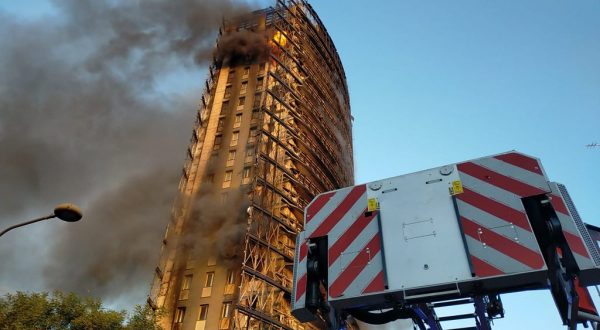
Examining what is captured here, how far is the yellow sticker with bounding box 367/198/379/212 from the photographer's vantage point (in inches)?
204

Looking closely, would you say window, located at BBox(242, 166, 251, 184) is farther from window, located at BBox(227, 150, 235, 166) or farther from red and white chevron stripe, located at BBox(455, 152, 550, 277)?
red and white chevron stripe, located at BBox(455, 152, 550, 277)

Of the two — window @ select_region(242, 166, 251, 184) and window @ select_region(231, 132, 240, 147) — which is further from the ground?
window @ select_region(231, 132, 240, 147)

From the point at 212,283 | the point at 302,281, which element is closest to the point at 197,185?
the point at 212,283

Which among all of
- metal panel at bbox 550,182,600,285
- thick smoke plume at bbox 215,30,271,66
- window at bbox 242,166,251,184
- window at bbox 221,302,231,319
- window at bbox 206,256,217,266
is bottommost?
metal panel at bbox 550,182,600,285

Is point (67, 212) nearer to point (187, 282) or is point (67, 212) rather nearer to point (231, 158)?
point (187, 282)

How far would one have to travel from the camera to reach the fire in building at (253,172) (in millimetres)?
23203

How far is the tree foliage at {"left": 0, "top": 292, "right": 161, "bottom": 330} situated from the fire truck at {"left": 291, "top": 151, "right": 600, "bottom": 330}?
13308 mm

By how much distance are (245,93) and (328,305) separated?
29.5m

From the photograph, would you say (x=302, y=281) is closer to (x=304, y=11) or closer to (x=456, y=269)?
(x=456, y=269)

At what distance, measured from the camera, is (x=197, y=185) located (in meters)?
29.2

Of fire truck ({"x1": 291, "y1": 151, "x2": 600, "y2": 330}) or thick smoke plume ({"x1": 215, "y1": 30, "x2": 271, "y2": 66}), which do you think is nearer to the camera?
fire truck ({"x1": 291, "y1": 151, "x2": 600, "y2": 330})

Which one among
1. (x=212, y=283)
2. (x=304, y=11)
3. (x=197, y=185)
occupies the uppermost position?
(x=304, y=11)

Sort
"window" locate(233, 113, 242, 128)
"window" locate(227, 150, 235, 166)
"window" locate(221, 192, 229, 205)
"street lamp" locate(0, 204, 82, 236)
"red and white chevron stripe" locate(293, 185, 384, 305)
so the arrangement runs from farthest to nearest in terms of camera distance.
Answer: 1. "window" locate(233, 113, 242, 128)
2. "window" locate(227, 150, 235, 166)
3. "window" locate(221, 192, 229, 205)
4. "street lamp" locate(0, 204, 82, 236)
5. "red and white chevron stripe" locate(293, 185, 384, 305)

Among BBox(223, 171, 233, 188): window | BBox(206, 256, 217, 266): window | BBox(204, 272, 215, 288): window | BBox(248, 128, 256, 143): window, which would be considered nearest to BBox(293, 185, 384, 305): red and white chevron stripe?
BBox(204, 272, 215, 288): window
